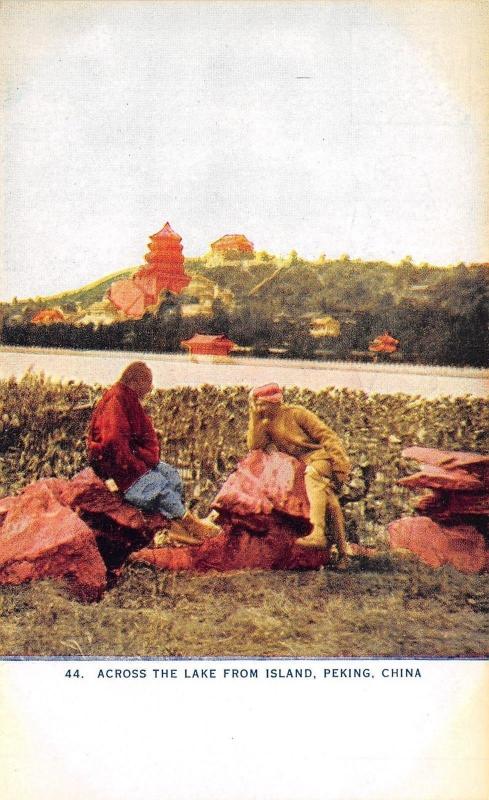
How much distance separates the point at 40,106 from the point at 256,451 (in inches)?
98.7

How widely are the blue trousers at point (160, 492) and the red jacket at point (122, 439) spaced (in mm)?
41

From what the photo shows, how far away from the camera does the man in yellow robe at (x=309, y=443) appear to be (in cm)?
555

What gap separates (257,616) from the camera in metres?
5.42

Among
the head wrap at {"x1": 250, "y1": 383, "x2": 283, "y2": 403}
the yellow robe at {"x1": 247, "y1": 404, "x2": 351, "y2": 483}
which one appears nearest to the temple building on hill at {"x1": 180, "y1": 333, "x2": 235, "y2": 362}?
the head wrap at {"x1": 250, "y1": 383, "x2": 283, "y2": 403}

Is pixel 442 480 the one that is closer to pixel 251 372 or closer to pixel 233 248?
pixel 251 372

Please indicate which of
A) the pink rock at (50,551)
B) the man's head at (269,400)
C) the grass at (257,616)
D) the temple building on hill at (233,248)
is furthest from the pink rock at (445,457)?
the pink rock at (50,551)

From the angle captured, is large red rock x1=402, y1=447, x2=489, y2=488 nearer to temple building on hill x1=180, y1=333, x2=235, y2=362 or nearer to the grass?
the grass

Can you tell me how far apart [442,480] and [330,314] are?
125 cm

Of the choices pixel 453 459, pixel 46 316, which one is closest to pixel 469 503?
pixel 453 459

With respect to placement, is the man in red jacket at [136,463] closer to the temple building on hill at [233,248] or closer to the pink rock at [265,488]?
the pink rock at [265,488]
